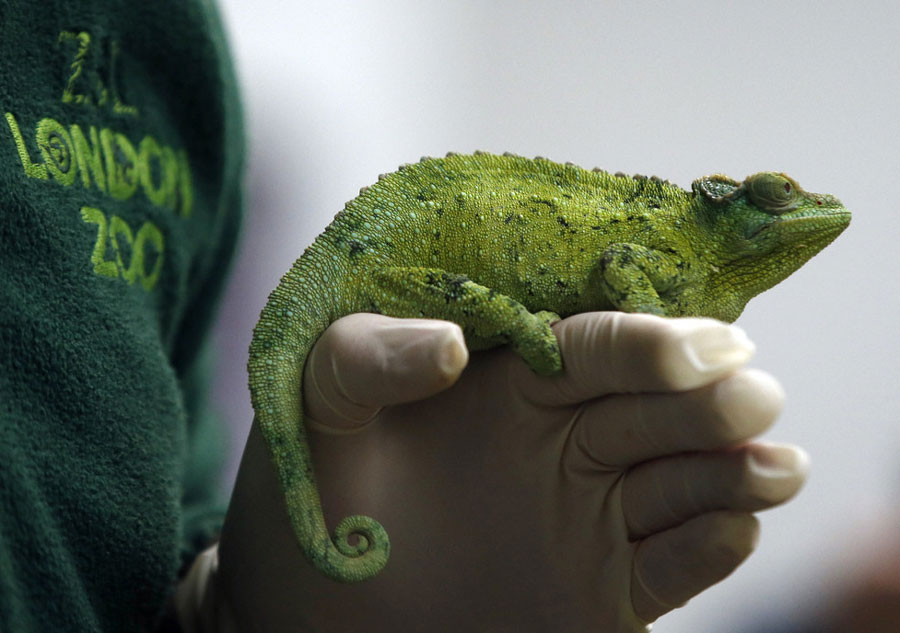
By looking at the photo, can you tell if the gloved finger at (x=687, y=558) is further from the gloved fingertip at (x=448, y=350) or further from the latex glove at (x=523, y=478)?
the gloved fingertip at (x=448, y=350)

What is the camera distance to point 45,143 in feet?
3.59

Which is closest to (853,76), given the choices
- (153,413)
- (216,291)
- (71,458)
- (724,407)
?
(724,407)

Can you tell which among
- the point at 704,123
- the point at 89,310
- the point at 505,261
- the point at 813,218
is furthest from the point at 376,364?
the point at 704,123

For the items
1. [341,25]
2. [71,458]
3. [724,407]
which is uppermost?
[341,25]

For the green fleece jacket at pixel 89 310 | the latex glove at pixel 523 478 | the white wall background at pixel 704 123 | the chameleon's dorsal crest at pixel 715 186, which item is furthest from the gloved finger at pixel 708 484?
the white wall background at pixel 704 123

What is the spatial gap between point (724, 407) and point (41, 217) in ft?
3.11

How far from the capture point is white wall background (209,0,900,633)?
1923mm

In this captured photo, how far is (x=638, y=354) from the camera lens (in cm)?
78

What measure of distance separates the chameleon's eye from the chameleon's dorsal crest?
0.08ft

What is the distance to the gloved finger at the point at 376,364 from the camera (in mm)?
829

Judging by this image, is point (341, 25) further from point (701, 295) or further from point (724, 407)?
point (724, 407)

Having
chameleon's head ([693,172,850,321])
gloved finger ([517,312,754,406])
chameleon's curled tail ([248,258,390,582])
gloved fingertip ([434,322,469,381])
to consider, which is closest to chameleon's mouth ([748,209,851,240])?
chameleon's head ([693,172,850,321])

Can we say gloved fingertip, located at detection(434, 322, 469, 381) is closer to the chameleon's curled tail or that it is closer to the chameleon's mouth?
the chameleon's curled tail

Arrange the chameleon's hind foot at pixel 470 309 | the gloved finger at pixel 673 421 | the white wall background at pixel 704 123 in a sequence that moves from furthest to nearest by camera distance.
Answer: the white wall background at pixel 704 123 < the chameleon's hind foot at pixel 470 309 < the gloved finger at pixel 673 421
